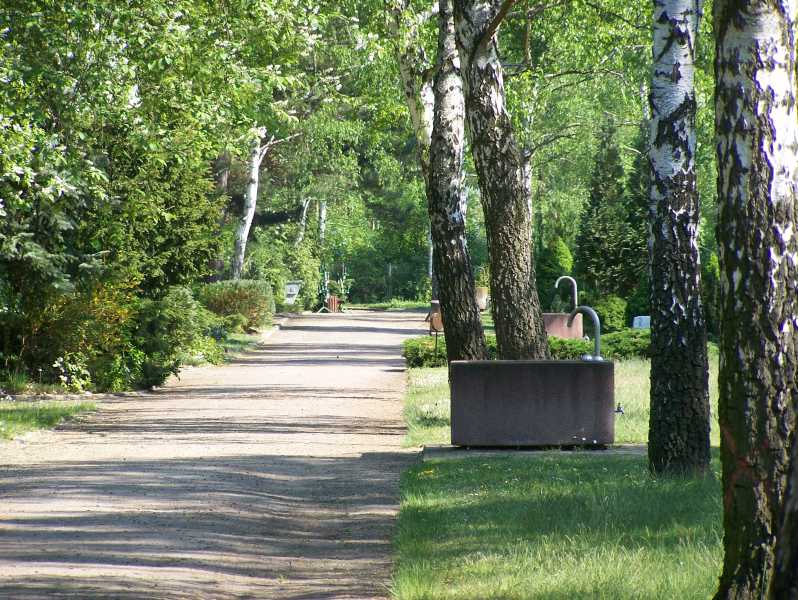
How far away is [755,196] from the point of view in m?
5.75

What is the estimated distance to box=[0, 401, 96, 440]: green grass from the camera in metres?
15.3

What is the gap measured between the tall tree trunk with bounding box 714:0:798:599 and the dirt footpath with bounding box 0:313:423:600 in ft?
7.03

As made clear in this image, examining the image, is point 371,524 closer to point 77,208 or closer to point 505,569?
point 505,569

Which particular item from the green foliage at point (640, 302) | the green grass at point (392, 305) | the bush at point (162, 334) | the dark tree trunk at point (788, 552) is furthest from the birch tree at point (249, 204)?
the dark tree trunk at point (788, 552)

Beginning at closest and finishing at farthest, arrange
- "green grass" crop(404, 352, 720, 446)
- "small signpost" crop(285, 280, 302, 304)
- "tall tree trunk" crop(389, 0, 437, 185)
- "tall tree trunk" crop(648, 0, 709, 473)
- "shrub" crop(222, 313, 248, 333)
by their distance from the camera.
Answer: "tall tree trunk" crop(648, 0, 709, 473), "green grass" crop(404, 352, 720, 446), "tall tree trunk" crop(389, 0, 437, 185), "shrub" crop(222, 313, 248, 333), "small signpost" crop(285, 280, 302, 304)

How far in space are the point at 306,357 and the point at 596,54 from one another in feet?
32.6

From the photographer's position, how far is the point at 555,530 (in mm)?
8016

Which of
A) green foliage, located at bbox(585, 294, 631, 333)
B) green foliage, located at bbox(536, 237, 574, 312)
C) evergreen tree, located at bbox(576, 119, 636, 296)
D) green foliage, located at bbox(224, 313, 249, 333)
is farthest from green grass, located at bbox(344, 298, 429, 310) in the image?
green foliage, located at bbox(585, 294, 631, 333)

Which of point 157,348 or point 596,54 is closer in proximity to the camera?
point 157,348

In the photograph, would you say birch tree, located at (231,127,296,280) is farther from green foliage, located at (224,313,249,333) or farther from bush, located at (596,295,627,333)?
bush, located at (596,295,627,333)

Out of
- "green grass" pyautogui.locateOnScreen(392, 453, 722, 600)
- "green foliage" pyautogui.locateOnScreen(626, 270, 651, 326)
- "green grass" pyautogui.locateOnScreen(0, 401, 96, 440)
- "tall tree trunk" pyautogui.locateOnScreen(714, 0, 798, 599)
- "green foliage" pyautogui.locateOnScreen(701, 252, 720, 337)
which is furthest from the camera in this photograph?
"green foliage" pyautogui.locateOnScreen(626, 270, 651, 326)

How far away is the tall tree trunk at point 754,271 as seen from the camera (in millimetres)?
5656

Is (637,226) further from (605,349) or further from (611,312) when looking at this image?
(605,349)

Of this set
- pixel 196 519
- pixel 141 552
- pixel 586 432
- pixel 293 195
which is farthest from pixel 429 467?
pixel 293 195
